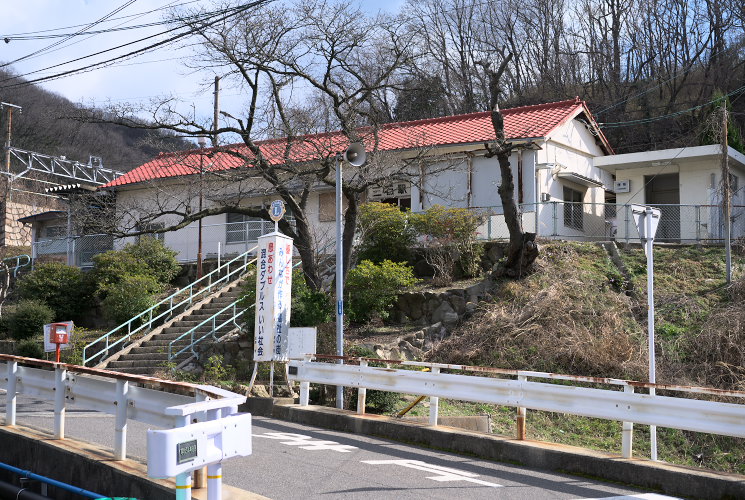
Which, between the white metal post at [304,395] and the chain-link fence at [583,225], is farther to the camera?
the chain-link fence at [583,225]

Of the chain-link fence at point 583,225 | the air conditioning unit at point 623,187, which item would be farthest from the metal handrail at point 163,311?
the air conditioning unit at point 623,187

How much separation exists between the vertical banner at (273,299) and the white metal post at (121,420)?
21.9 feet

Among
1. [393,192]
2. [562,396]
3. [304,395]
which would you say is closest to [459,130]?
[393,192]

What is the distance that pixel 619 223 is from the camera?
2512cm

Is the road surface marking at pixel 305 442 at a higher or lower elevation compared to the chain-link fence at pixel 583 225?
lower

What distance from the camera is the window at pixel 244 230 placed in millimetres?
29281

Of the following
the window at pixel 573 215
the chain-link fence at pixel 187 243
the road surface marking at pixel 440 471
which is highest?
the window at pixel 573 215

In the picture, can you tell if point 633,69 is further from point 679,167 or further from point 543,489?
point 543,489

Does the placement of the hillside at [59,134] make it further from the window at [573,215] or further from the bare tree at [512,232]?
the bare tree at [512,232]

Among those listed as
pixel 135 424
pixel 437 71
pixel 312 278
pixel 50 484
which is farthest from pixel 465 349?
pixel 437 71

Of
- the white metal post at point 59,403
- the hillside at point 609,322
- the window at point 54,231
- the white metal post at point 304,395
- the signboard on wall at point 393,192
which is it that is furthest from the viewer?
the window at point 54,231

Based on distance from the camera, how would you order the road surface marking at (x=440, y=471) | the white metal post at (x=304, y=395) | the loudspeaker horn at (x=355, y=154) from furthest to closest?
1. the loudspeaker horn at (x=355, y=154)
2. the white metal post at (x=304, y=395)
3. the road surface marking at (x=440, y=471)

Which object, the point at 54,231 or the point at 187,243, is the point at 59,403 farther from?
the point at 54,231

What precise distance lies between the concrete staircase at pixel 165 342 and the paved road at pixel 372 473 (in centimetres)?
940
